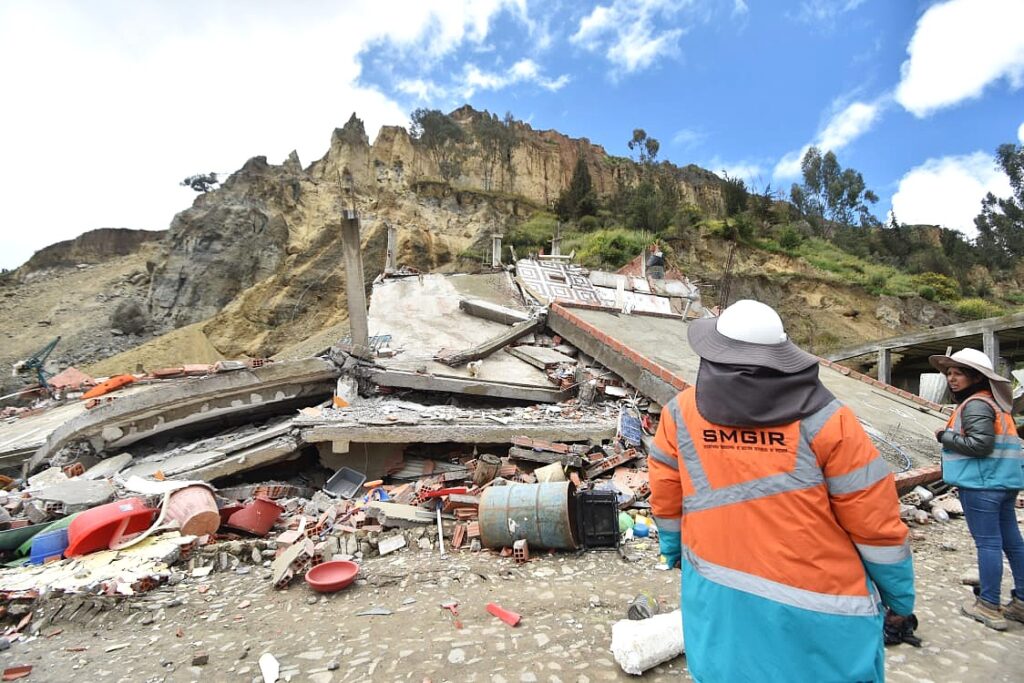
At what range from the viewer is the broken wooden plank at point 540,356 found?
7.75 meters

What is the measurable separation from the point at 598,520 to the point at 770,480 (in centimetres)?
278

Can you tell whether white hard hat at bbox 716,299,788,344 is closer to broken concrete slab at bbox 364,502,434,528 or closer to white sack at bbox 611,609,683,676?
white sack at bbox 611,609,683,676

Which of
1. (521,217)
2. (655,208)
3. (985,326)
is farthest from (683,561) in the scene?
(521,217)

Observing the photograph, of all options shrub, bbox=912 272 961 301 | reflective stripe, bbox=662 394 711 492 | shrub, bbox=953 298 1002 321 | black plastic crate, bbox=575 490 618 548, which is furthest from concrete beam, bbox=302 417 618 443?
shrub, bbox=912 272 961 301

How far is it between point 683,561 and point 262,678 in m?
2.29

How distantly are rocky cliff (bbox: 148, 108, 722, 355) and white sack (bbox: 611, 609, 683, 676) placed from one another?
16932 millimetres

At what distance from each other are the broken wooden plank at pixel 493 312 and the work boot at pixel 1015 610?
6.91m

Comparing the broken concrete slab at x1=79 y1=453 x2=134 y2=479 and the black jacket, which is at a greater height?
the black jacket

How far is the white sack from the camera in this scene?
2420 millimetres

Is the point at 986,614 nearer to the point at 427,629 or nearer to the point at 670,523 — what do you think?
the point at 670,523

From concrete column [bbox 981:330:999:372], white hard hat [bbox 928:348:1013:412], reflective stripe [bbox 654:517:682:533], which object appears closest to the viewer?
reflective stripe [bbox 654:517:682:533]

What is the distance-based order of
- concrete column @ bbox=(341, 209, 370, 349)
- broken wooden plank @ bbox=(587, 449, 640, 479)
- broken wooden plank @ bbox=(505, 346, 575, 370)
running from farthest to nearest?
broken wooden plank @ bbox=(505, 346, 575, 370), concrete column @ bbox=(341, 209, 370, 349), broken wooden plank @ bbox=(587, 449, 640, 479)

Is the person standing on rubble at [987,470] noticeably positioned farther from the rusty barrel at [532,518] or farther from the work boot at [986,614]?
the rusty barrel at [532,518]

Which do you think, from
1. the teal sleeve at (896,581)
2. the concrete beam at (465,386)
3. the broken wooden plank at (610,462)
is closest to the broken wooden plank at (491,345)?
the concrete beam at (465,386)
